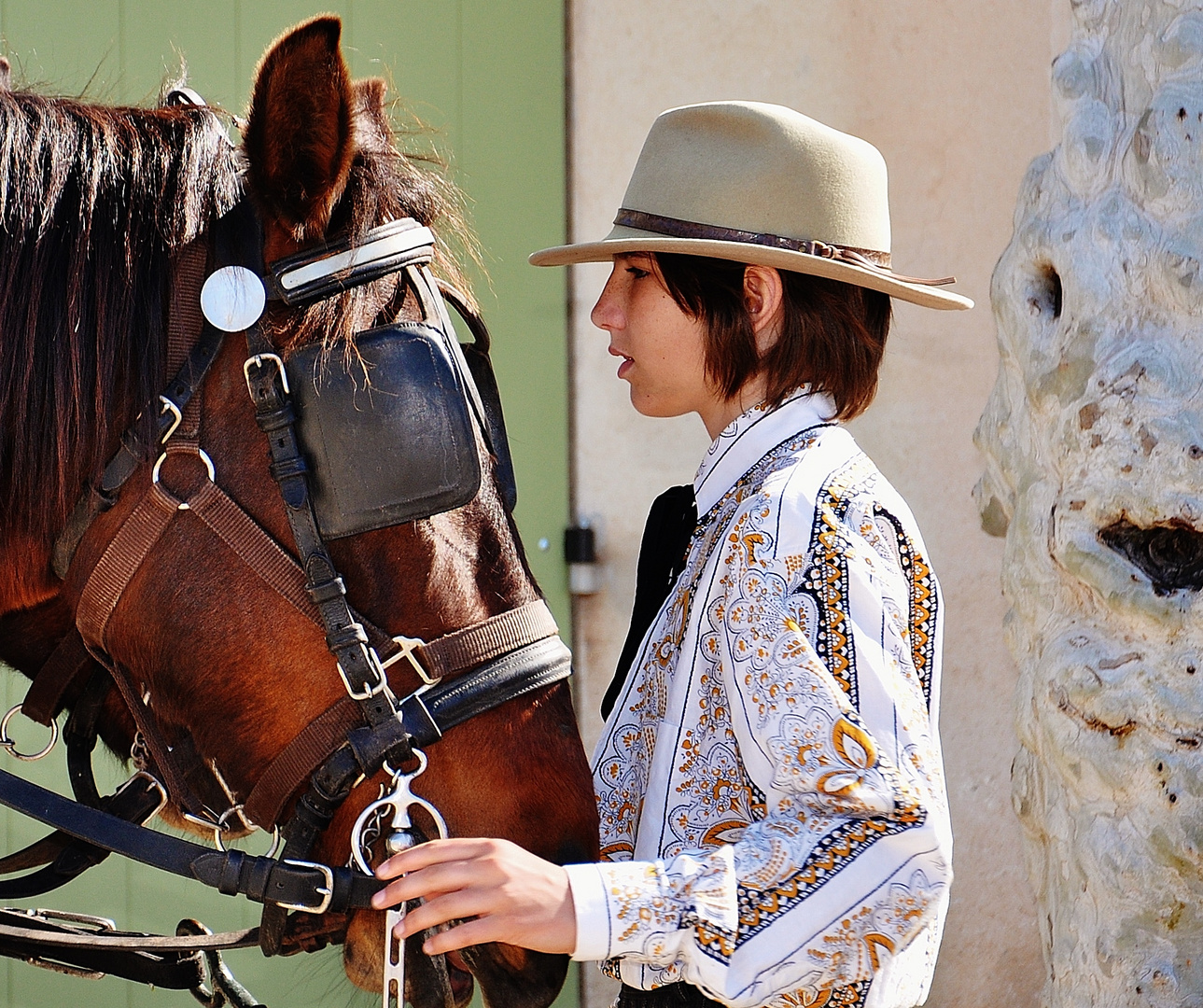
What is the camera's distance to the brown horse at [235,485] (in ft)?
3.91

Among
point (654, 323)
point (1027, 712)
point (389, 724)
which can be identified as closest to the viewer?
point (389, 724)

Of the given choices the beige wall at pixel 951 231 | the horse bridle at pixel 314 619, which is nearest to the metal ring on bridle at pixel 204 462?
the horse bridle at pixel 314 619

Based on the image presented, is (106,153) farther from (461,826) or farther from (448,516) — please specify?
(461,826)

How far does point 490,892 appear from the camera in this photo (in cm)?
101

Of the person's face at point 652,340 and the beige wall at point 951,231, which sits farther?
the beige wall at point 951,231

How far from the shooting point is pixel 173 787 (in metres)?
1.30

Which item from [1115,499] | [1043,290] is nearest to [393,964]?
[1115,499]

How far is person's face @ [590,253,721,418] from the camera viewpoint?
1.28 metres

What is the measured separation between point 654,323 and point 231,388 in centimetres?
39

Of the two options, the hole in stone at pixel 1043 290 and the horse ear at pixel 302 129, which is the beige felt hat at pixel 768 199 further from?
the hole in stone at pixel 1043 290

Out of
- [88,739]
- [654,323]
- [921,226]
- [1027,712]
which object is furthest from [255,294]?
[921,226]

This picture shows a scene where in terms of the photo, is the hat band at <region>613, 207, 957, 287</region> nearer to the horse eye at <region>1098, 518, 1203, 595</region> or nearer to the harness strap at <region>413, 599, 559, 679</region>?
the harness strap at <region>413, 599, 559, 679</region>

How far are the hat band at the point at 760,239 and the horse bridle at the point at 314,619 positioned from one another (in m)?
0.22

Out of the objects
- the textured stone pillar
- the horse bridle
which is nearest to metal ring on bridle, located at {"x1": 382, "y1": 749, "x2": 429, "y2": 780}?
the horse bridle
